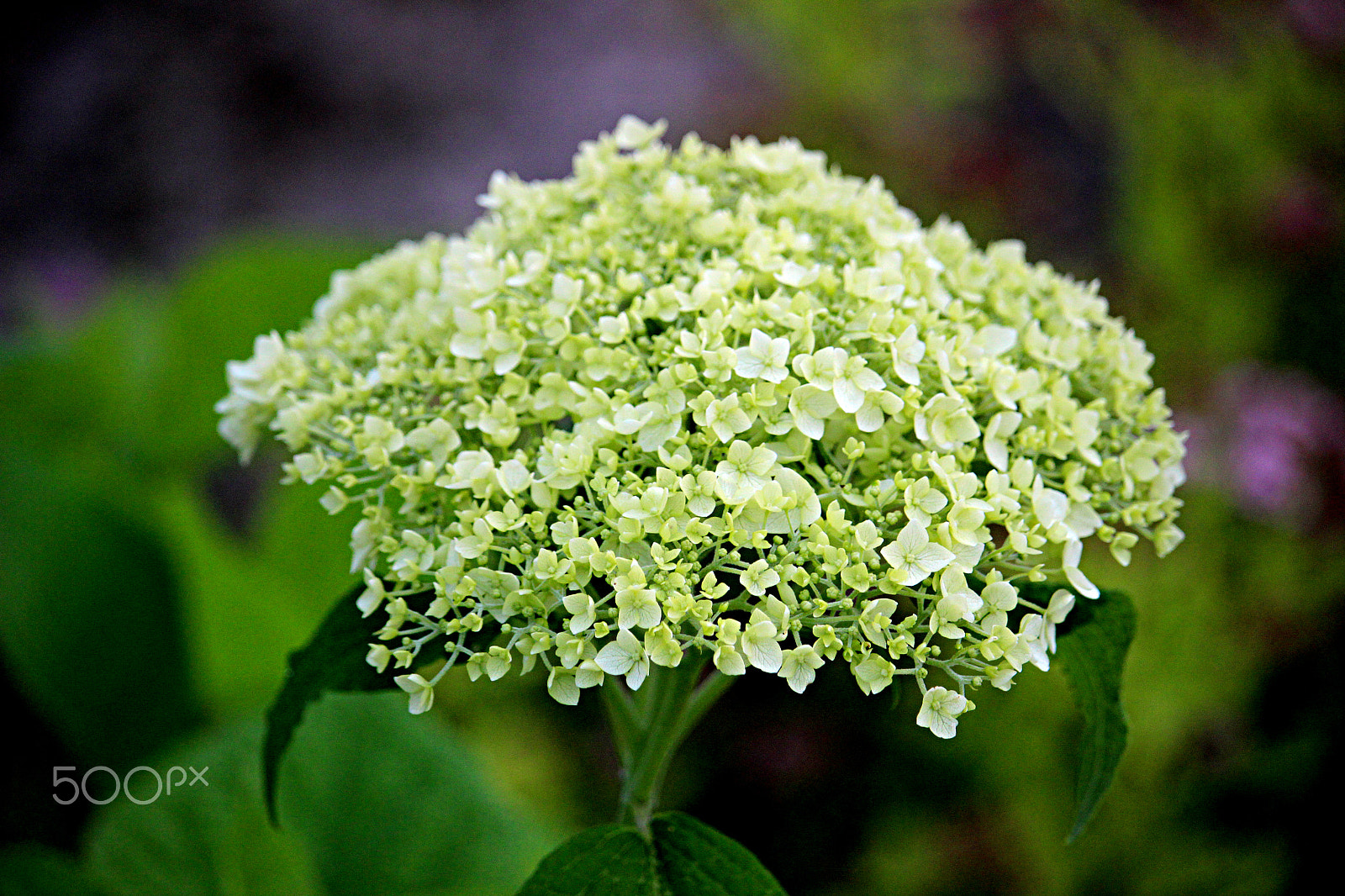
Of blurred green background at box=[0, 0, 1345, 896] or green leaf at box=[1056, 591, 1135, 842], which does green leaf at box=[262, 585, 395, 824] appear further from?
green leaf at box=[1056, 591, 1135, 842]

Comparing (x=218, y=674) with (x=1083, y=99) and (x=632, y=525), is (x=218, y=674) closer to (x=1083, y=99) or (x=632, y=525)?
(x=632, y=525)

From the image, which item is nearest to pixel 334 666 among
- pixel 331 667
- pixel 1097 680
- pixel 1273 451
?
pixel 331 667

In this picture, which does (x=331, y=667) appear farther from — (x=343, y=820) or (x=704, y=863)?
(x=343, y=820)

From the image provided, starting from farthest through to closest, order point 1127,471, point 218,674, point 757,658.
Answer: point 218,674, point 1127,471, point 757,658

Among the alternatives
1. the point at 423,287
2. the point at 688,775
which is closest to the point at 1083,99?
the point at 688,775

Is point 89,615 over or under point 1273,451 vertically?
under
